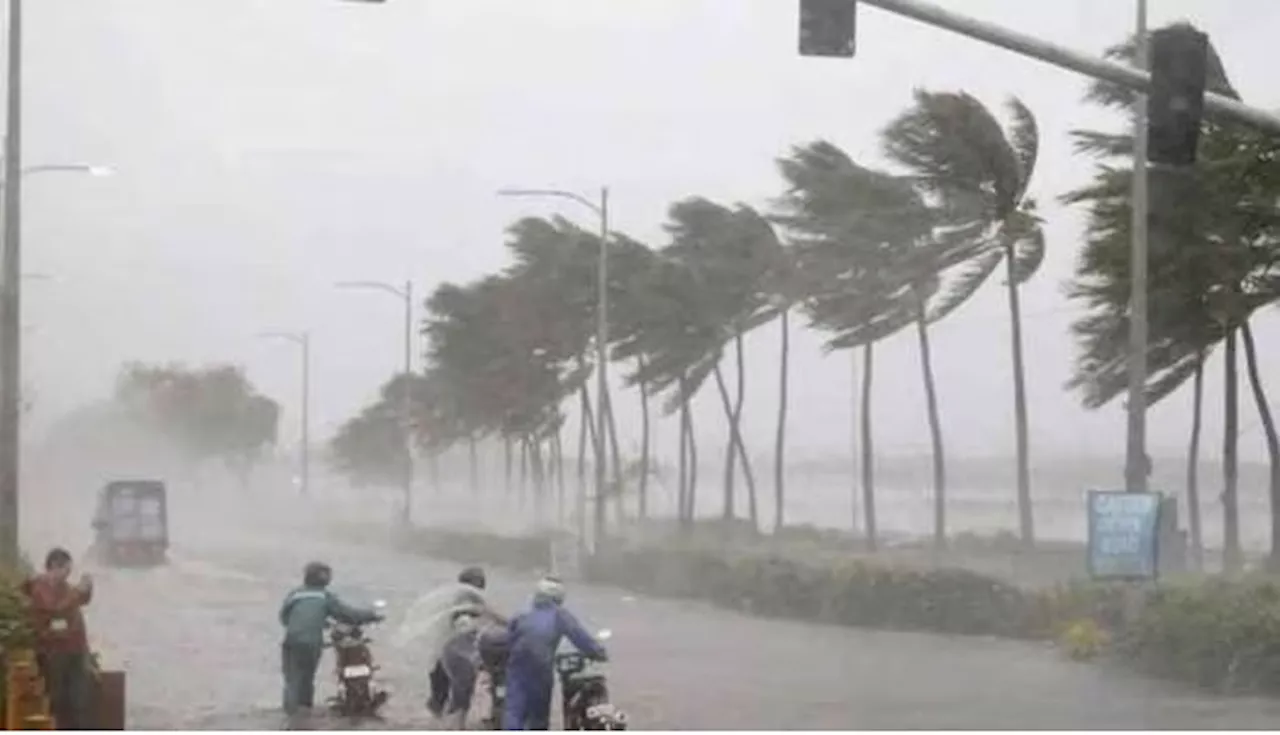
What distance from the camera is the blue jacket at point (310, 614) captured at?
13562 millimetres

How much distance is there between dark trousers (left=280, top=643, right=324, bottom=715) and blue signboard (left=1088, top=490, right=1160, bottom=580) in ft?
22.2

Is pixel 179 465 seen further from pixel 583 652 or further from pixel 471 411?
pixel 583 652

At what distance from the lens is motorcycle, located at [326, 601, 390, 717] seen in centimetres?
1337

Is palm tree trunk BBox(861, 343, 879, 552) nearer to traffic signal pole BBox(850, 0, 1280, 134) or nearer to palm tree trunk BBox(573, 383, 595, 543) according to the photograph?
palm tree trunk BBox(573, 383, 595, 543)

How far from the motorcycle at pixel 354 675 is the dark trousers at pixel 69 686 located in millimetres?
1523

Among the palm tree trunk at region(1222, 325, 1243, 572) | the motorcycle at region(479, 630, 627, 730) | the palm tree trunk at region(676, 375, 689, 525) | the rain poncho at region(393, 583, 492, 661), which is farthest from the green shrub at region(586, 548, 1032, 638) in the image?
the motorcycle at region(479, 630, 627, 730)

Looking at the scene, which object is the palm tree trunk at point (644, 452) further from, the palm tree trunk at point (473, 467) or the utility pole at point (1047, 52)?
the utility pole at point (1047, 52)

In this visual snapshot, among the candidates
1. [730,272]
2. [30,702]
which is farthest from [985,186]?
[30,702]

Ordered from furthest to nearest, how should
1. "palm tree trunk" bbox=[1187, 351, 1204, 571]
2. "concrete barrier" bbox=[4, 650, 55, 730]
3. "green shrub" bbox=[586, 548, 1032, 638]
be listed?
"palm tree trunk" bbox=[1187, 351, 1204, 571]
"green shrub" bbox=[586, 548, 1032, 638]
"concrete barrier" bbox=[4, 650, 55, 730]

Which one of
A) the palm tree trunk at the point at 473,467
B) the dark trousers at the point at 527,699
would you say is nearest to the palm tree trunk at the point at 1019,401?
the palm tree trunk at the point at 473,467

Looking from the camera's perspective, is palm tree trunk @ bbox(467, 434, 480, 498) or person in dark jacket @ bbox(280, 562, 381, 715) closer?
person in dark jacket @ bbox(280, 562, 381, 715)

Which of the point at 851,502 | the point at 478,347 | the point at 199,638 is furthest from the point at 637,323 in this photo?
the point at 199,638

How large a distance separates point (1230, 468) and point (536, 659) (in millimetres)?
8709

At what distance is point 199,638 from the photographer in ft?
47.6
